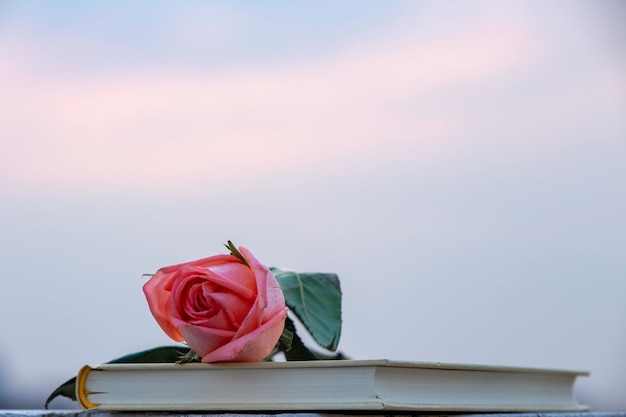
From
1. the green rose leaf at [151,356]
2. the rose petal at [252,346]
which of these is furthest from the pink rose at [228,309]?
the green rose leaf at [151,356]

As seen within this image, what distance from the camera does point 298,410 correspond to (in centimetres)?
41

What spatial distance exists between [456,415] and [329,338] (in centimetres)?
10

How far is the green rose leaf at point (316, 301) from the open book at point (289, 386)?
0.09 meters

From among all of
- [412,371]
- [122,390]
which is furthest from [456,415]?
[122,390]

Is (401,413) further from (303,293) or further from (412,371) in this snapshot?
(303,293)

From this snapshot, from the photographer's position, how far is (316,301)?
0.58 m

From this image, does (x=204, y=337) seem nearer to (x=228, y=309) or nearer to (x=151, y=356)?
(x=228, y=309)

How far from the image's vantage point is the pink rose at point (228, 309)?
440mm

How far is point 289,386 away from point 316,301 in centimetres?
16

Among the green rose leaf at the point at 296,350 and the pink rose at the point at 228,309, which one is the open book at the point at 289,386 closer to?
the pink rose at the point at 228,309

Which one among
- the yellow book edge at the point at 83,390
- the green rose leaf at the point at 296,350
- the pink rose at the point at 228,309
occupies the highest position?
the pink rose at the point at 228,309

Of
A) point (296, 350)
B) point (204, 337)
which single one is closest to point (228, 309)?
point (204, 337)

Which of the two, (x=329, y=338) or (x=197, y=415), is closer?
(x=197, y=415)

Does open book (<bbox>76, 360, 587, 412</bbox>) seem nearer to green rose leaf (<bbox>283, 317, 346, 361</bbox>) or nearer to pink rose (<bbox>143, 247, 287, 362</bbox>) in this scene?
pink rose (<bbox>143, 247, 287, 362</bbox>)
